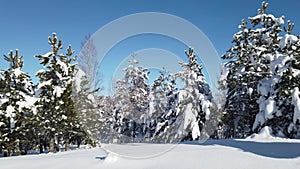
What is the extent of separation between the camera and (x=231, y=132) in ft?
62.6

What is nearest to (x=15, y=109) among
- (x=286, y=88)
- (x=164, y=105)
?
(x=164, y=105)

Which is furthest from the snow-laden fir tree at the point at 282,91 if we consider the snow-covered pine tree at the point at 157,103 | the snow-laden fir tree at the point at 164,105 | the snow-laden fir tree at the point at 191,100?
the snow-covered pine tree at the point at 157,103

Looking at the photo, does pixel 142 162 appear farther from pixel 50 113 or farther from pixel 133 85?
pixel 133 85

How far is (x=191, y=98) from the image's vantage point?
1880 centimetres

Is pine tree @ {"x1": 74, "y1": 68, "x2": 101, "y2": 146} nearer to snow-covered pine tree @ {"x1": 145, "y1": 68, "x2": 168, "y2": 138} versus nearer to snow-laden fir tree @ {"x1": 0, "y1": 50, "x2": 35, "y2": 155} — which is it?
snow-laden fir tree @ {"x1": 0, "y1": 50, "x2": 35, "y2": 155}

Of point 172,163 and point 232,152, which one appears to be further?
point 232,152

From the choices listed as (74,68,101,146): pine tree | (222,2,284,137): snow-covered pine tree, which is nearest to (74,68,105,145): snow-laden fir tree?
(74,68,101,146): pine tree

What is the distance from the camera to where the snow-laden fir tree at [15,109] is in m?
15.6

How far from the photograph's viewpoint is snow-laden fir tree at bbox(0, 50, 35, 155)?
15.6m

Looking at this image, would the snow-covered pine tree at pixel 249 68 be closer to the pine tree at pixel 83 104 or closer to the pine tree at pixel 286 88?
the pine tree at pixel 286 88

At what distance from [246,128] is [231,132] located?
201 cm

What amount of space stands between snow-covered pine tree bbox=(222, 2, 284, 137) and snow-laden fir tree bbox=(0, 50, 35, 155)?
13.8 meters

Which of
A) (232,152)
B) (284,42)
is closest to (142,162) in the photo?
(232,152)

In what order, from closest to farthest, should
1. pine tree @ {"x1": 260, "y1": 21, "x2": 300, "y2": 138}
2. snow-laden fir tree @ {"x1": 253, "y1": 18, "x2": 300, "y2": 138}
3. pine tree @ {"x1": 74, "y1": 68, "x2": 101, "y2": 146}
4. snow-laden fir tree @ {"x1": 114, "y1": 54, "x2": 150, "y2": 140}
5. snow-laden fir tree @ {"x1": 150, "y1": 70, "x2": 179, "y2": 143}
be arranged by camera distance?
pine tree @ {"x1": 260, "y1": 21, "x2": 300, "y2": 138}, snow-laden fir tree @ {"x1": 253, "y1": 18, "x2": 300, "y2": 138}, pine tree @ {"x1": 74, "y1": 68, "x2": 101, "y2": 146}, snow-laden fir tree @ {"x1": 150, "y1": 70, "x2": 179, "y2": 143}, snow-laden fir tree @ {"x1": 114, "y1": 54, "x2": 150, "y2": 140}
